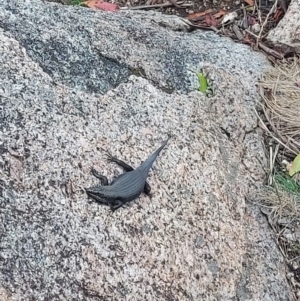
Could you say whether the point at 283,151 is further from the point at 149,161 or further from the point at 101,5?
the point at 101,5

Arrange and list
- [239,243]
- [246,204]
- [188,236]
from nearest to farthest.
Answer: [188,236] → [239,243] → [246,204]

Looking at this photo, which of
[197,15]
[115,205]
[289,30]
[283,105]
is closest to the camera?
[115,205]

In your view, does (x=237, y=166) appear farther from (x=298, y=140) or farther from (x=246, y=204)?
(x=298, y=140)

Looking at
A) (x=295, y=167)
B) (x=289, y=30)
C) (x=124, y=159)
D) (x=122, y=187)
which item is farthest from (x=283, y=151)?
(x=122, y=187)

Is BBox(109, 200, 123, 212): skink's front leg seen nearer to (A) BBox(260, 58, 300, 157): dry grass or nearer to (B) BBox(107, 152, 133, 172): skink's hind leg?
(B) BBox(107, 152, 133, 172): skink's hind leg

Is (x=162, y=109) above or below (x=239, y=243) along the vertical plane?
above

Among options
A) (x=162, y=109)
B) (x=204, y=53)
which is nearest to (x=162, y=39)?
(x=204, y=53)

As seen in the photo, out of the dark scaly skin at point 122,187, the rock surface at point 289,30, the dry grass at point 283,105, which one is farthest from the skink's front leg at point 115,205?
the rock surface at point 289,30
